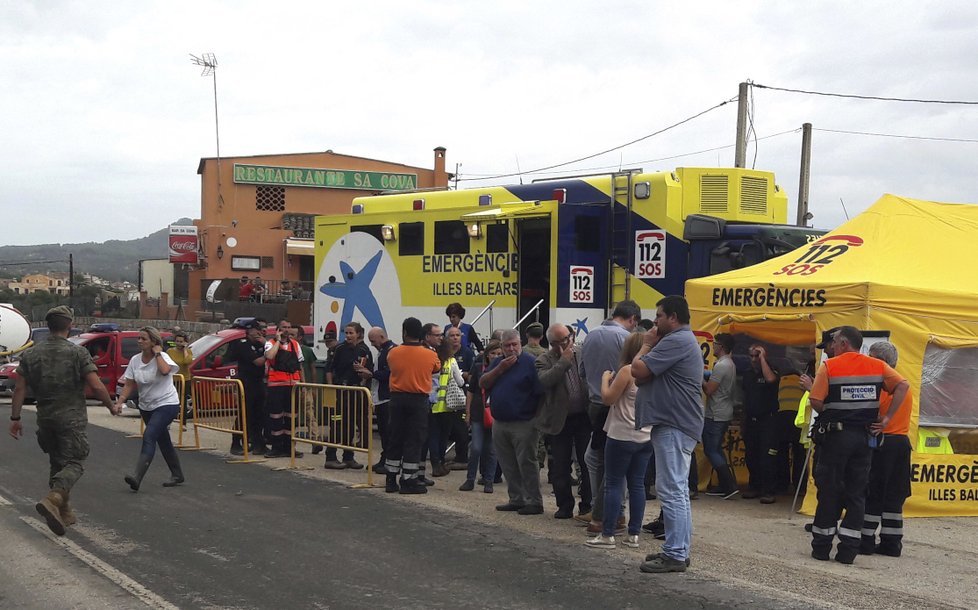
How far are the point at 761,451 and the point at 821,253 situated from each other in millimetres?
2352

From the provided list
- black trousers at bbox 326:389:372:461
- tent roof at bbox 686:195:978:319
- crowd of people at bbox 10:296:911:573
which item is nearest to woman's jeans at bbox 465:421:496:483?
crowd of people at bbox 10:296:911:573

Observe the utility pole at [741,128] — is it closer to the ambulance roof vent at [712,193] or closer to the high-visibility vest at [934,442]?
the ambulance roof vent at [712,193]

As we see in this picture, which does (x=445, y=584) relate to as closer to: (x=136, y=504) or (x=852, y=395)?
(x=852, y=395)

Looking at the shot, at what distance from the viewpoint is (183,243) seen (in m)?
50.9

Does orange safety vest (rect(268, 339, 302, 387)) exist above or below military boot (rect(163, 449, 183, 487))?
above

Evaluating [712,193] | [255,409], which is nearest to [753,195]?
[712,193]

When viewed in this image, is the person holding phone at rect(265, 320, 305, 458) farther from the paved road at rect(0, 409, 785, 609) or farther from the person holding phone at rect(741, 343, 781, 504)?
the person holding phone at rect(741, 343, 781, 504)

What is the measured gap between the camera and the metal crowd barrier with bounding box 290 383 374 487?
12164 mm

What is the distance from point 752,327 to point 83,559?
8046 millimetres

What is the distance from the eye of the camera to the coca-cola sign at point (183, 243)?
50.2 m

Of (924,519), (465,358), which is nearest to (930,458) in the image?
(924,519)

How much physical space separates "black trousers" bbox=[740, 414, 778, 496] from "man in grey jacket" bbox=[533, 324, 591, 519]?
2578mm

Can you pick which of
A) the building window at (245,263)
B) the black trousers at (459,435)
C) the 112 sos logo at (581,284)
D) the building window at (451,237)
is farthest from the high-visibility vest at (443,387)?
the building window at (245,263)

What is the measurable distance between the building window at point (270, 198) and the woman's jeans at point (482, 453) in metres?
43.5
